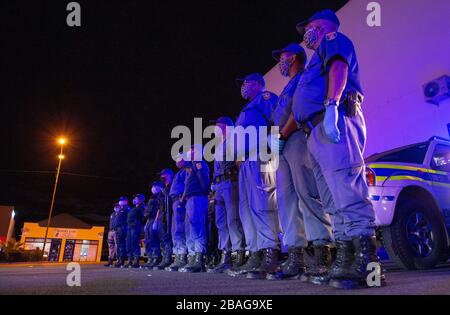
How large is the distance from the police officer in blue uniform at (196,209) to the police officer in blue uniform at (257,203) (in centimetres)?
148

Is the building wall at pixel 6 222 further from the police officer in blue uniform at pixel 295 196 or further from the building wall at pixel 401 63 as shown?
the police officer in blue uniform at pixel 295 196

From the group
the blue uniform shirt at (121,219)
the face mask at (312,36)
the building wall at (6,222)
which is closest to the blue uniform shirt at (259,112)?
the face mask at (312,36)

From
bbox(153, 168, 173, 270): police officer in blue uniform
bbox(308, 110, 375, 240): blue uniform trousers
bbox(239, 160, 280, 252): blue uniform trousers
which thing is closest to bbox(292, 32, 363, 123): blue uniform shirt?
bbox(308, 110, 375, 240): blue uniform trousers

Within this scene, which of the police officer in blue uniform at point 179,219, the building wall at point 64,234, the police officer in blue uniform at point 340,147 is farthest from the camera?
the building wall at point 64,234

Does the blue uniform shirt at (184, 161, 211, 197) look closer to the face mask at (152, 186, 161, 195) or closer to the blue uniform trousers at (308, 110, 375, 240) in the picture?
the face mask at (152, 186, 161, 195)

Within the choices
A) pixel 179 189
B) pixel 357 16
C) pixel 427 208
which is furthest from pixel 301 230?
pixel 357 16

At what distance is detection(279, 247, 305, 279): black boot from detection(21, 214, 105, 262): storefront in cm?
2818

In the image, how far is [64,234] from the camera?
27344mm

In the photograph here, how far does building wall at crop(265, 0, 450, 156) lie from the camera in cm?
699

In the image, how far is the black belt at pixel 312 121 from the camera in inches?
95.7

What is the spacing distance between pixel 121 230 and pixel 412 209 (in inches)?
292

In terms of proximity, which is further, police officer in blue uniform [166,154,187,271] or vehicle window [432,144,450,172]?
police officer in blue uniform [166,154,187,271]

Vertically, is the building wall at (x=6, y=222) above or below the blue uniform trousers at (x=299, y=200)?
above

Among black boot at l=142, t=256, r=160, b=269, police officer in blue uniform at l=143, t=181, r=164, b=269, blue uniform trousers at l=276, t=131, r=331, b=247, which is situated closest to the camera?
blue uniform trousers at l=276, t=131, r=331, b=247
